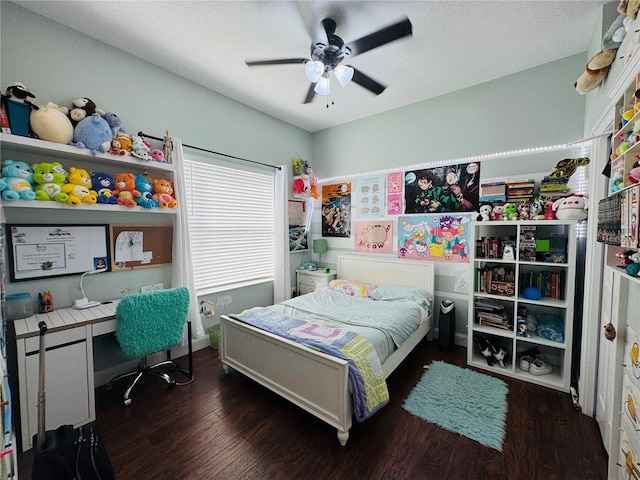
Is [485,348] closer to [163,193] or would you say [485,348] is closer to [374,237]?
[374,237]

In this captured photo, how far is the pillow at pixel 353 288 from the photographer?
10.6 feet

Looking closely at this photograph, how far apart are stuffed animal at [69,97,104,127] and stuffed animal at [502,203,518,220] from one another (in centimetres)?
359

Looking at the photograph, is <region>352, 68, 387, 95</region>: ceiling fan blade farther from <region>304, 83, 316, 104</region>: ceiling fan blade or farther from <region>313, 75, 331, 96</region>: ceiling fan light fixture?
<region>304, 83, 316, 104</region>: ceiling fan blade

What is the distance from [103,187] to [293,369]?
2.09 m

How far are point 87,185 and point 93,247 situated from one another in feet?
1.76

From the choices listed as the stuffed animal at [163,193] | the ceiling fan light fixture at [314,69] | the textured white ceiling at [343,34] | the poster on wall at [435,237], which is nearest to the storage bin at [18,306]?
the stuffed animal at [163,193]

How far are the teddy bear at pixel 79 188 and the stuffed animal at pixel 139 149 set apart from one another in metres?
0.38

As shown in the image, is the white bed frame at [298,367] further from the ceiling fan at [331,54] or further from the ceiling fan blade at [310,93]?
the ceiling fan blade at [310,93]

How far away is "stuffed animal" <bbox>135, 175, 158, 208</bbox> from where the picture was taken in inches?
89.9

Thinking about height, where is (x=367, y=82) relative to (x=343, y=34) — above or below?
below

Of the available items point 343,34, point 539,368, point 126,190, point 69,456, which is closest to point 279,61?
point 343,34

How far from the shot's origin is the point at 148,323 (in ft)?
6.59

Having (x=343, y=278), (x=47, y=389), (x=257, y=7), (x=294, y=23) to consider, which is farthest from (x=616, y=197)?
(x=47, y=389)

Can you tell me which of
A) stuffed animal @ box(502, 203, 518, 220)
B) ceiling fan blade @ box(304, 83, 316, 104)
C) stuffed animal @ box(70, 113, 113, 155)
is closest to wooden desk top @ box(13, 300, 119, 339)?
stuffed animal @ box(70, 113, 113, 155)
